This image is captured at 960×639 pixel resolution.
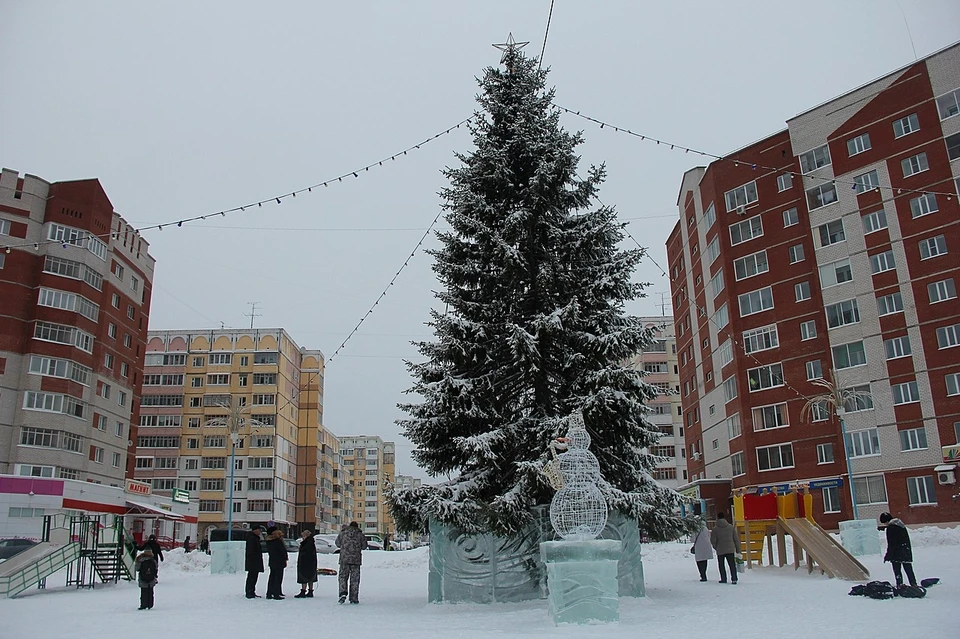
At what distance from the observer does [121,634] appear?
10.2 m

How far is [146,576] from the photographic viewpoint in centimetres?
1379

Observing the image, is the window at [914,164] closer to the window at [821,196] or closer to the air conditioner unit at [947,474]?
the window at [821,196]

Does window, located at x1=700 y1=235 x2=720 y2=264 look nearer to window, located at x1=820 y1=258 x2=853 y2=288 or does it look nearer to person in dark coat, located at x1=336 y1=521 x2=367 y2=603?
window, located at x1=820 y1=258 x2=853 y2=288

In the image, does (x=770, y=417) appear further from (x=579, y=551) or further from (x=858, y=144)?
(x=579, y=551)

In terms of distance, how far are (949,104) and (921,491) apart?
2115cm

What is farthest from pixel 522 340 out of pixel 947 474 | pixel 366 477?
pixel 366 477

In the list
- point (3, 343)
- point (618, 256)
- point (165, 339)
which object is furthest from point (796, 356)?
point (165, 339)

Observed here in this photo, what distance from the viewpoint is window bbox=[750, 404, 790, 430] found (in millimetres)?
45000

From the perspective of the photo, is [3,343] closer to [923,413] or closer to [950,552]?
[950,552]

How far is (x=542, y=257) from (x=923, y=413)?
32.6m

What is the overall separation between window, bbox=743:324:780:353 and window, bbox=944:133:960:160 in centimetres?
1331

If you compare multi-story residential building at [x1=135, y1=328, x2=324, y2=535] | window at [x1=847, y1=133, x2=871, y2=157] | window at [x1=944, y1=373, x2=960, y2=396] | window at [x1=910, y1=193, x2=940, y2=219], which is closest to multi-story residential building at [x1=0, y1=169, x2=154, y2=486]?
multi-story residential building at [x1=135, y1=328, x2=324, y2=535]

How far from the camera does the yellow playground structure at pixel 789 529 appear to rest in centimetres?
1765

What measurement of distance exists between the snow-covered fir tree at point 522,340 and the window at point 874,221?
33.0 meters
